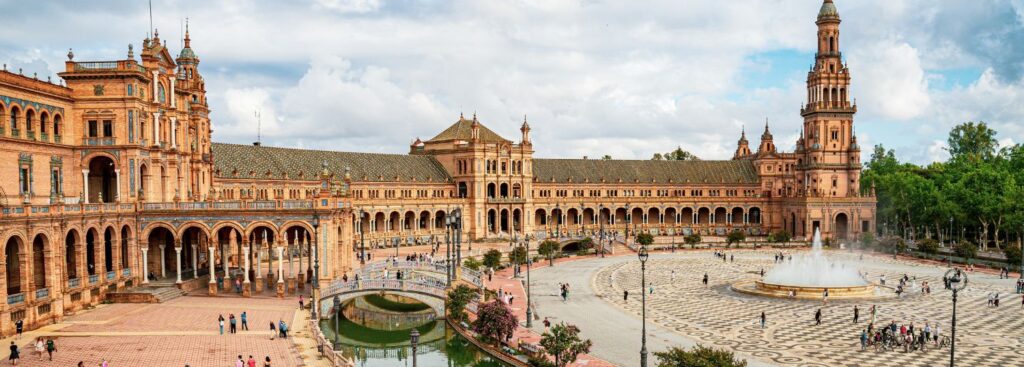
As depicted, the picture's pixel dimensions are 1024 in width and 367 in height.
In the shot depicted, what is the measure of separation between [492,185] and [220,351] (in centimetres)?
7420

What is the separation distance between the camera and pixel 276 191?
88.1 m

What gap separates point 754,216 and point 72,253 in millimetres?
99299

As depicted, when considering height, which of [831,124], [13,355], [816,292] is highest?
[831,124]

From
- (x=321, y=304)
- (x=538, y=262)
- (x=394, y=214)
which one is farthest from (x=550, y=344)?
(x=394, y=214)

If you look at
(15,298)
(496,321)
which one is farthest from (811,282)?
(15,298)

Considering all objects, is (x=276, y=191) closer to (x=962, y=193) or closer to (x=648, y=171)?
(x=648, y=171)

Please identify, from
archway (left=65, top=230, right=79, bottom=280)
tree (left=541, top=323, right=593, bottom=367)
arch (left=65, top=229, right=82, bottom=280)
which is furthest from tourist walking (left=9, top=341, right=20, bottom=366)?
A: tree (left=541, top=323, right=593, bottom=367)

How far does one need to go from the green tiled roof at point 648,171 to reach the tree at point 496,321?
7686 cm

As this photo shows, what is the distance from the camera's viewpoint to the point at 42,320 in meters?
43.4

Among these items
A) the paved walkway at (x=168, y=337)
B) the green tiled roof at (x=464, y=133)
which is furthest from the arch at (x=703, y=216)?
the paved walkway at (x=168, y=337)

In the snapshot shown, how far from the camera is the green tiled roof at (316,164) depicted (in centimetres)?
8675

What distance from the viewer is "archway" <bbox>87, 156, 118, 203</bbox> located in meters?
56.1

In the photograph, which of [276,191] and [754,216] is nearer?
[276,191]

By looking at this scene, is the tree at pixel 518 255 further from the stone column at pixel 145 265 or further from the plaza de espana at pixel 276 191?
the stone column at pixel 145 265
